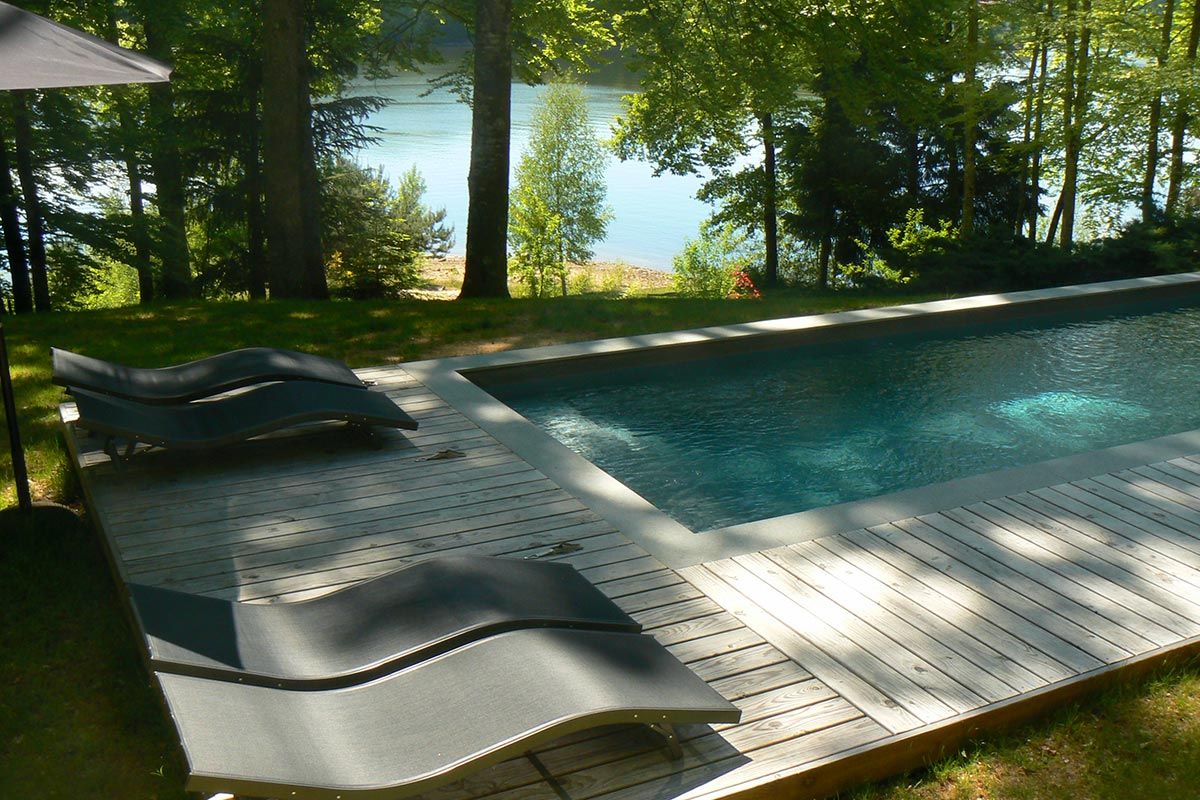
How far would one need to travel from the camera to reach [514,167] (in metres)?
48.9

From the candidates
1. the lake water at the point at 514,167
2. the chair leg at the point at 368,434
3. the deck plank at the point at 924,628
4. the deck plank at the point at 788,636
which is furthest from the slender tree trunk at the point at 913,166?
the deck plank at the point at 788,636

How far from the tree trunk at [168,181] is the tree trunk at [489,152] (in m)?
6.47

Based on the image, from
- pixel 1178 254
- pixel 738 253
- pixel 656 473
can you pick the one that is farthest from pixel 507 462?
pixel 738 253

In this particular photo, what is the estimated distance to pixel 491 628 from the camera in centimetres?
319

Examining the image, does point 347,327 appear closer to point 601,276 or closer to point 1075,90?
point 1075,90

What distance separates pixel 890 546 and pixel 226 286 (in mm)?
16673

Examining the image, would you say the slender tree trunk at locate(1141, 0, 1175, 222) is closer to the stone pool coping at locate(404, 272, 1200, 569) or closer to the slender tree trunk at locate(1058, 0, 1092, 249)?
the slender tree trunk at locate(1058, 0, 1092, 249)

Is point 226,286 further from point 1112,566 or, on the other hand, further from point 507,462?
point 1112,566

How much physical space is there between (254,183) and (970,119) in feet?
42.7

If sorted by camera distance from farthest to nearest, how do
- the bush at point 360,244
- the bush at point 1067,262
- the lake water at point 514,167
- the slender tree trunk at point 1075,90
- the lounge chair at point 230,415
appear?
the lake water at point 514,167, the slender tree trunk at point 1075,90, the bush at point 360,244, the bush at point 1067,262, the lounge chair at point 230,415

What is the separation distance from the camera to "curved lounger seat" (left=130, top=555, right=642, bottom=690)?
2988mm

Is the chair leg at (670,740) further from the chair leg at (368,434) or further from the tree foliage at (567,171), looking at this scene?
the tree foliage at (567,171)

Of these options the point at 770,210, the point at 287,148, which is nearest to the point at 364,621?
the point at 287,148

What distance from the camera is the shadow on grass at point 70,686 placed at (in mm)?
3164
